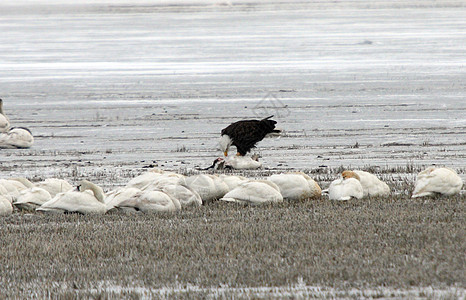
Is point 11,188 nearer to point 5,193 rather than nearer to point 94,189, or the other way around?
point 5,193

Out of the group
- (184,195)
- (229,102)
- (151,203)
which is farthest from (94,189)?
(229,102)

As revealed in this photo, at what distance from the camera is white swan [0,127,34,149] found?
58.3ft

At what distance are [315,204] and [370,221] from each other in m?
1.46

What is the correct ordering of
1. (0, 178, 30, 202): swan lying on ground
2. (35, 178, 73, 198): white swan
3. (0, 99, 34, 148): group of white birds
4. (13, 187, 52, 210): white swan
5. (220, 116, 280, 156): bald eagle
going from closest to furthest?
(13, 187, 52, 210): white swan → (0, 178, 30, 202): swan lying on ground → (35, 178, 73, 198): white swan → (220, 116, 280, 156): bald eagle → (0, 99, 34, 148): group of white birds

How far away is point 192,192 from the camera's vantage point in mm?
10297

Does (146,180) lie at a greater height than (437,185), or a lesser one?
greater

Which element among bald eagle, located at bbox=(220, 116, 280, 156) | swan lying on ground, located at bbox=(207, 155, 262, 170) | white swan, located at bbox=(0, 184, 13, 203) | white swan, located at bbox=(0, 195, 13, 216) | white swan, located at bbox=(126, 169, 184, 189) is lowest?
white swan, located at bbox=(0, 195, 13, 216)

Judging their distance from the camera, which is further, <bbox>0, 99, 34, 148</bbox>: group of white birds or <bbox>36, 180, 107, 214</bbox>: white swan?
<bbox>0, 99, 34, 148</bbox>: group of white birds

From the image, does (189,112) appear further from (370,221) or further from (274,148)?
(370,221)

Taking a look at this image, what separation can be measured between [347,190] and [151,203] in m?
2.47

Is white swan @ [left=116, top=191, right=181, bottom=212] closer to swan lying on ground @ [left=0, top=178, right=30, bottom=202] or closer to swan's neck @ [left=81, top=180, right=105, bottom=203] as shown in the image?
swan's neck @ [left=81, top=180, right=105, bottom=203]

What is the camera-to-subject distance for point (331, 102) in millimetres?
25969

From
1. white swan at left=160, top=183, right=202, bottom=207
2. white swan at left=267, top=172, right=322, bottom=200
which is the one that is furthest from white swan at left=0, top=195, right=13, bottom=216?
white swan at left=267, top=172, right=322, bottom=200

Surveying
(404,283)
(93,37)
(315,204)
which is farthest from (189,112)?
(93,37)
